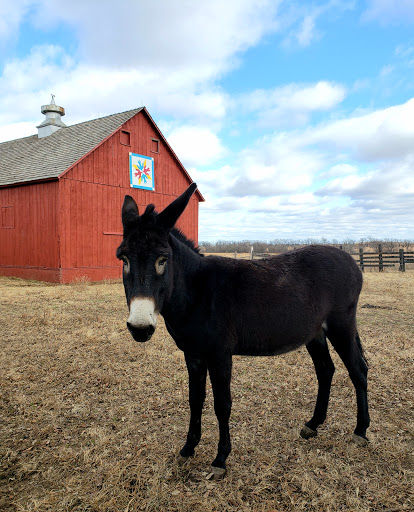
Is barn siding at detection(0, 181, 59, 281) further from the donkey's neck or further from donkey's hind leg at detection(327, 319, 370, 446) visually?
donkey's hind leg at detection(327, 319, 370, 446)

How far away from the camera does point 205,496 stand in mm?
2850

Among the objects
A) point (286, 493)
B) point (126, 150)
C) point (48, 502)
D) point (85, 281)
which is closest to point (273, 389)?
point (286, 493)

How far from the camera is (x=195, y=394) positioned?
3354 millimetres

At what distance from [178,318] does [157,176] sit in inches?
685

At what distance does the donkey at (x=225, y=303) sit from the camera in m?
2.78

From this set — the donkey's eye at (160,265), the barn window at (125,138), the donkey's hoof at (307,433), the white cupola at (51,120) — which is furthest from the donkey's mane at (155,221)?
the white cupola at (51,120)

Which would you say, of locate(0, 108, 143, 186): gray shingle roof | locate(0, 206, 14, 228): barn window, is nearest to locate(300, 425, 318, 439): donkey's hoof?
locate(0, 108, 143, 186): gray shingle roof

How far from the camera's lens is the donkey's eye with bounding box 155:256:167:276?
274 cm

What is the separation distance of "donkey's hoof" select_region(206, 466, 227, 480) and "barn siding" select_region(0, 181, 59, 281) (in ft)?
46.4

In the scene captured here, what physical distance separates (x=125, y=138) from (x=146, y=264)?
17.0 metres

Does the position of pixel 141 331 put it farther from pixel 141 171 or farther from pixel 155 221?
pixel 141 171

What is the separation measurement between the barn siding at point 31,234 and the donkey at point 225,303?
1386 cm

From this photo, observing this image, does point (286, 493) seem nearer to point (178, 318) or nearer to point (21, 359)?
point (178, 318)

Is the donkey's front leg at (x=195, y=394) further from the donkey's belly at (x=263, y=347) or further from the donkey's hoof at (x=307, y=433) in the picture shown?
the donkey's hoof at (x=307, y=433)
